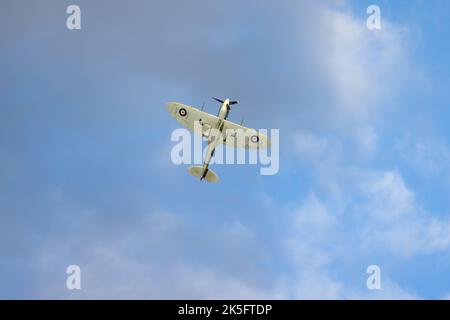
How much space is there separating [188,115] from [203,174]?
14093 millimetres

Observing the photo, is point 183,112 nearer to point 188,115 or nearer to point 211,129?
point 188,115

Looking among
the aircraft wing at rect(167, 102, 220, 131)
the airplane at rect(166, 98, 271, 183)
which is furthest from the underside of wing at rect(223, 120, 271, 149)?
the aircraft wing at rect(167, 102, 220, 131)

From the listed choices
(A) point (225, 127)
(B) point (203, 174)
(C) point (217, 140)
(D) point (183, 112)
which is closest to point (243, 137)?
(A) point (225, 127)

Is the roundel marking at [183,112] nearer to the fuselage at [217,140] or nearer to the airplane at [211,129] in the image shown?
the airplane at [211,129]

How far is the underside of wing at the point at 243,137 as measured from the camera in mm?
155500

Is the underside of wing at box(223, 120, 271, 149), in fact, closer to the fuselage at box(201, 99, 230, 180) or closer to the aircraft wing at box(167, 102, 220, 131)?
the fuselage at box(201, 99, 230, 180)

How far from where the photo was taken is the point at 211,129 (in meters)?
156

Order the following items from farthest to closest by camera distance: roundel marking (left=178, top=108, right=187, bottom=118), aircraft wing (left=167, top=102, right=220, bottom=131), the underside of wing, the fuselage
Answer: roundel marking (left=178, top=108, right=187, bottom=118) < aircraft wing (left=167, top=102, right=220, bottom=131) < the underside of wing < the fuselage

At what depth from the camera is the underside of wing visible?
155500mm
